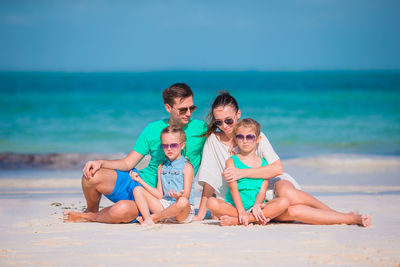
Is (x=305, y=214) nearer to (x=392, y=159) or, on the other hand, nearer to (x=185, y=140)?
(x=185, y=140)

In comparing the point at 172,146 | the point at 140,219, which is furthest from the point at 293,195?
the point at 140,219

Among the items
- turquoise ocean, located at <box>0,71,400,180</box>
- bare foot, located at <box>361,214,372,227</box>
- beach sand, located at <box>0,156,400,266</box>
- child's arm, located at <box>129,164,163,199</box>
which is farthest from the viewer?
turquoise ocean, located at <box>0,71,400,180</box>

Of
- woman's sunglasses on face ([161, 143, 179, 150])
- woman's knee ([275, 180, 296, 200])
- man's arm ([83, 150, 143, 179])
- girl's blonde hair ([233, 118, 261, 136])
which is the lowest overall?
woman's knee ([275, 180, 296, 200])

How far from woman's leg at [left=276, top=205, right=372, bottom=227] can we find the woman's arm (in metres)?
0.34

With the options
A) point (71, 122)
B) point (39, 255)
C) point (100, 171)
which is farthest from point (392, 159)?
point (71, 122)

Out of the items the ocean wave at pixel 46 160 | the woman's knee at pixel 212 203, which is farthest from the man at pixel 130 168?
the ocean wave at pixel 46 160

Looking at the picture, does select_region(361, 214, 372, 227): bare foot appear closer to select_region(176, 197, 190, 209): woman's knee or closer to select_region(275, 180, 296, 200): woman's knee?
select_region(275, 180, 296, 200): woman's knee

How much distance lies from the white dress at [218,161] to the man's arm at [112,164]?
650mm

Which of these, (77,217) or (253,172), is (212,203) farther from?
(77,217)

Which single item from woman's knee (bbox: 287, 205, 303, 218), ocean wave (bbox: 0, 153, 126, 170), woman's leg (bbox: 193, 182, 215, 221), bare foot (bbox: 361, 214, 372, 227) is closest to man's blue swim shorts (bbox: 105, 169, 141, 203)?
woman's leg (bbox: 193, 182, 215, 221)

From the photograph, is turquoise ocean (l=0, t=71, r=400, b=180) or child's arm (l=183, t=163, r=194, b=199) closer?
child's arm (l=183, t=163, r=194, b=199)

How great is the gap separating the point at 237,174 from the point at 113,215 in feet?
3.83

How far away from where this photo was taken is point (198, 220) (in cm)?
483

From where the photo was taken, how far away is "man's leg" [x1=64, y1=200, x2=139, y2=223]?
14.9ft
